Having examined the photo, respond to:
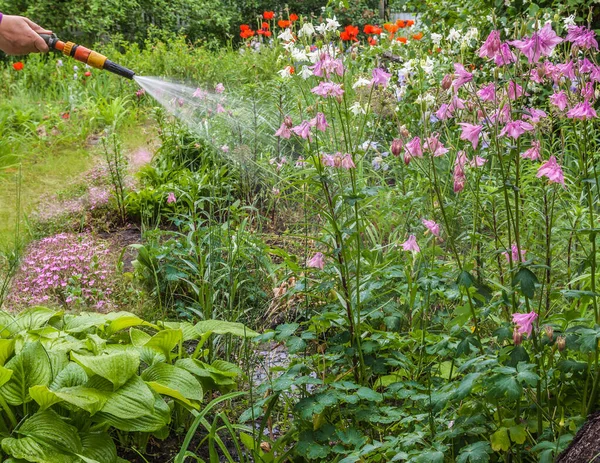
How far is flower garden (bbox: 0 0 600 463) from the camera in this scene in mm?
1740

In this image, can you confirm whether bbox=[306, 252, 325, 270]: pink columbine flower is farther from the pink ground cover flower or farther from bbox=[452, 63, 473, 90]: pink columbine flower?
the pink ground cover flower

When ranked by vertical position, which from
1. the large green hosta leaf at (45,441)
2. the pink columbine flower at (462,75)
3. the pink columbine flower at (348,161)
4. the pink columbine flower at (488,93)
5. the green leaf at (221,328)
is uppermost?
the pink columbine flower at (462,75)

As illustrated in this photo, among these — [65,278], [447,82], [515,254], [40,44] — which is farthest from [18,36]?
[515,254]

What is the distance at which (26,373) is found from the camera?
2.16 metres

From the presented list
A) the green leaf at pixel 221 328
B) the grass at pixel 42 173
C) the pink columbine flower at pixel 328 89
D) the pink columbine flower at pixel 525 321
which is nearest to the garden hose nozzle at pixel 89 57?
the green leaf at pixel 221 328

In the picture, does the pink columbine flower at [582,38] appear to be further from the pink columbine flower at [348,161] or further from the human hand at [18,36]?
the human hand at [18,36]

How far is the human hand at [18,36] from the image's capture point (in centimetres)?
292

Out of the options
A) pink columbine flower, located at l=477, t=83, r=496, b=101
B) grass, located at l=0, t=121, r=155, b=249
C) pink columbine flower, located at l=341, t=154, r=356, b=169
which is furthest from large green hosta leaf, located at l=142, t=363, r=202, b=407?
grass, located at l=0, t=121, r=155, b=249

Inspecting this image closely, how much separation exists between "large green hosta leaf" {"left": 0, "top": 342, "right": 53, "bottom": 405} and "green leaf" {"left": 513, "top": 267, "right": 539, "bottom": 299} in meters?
1.35

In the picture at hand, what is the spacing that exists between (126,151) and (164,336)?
134 inches

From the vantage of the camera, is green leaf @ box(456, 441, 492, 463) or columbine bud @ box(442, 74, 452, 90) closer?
green leaf @ box(456, 441, 492, 463)

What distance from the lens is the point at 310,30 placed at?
2.21 m

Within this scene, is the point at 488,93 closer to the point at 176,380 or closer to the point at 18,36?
the point at 176,380

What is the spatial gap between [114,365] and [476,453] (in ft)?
3.42
